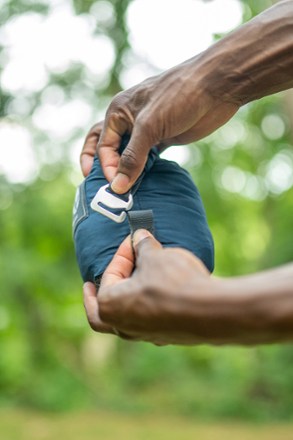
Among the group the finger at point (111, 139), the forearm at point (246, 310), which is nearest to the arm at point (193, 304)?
the forearm at point (246, 310)

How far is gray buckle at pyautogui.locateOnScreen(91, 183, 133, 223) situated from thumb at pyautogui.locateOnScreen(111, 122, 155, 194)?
1cm

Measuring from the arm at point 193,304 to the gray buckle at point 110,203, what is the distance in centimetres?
22

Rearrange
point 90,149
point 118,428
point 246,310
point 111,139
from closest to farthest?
1. point 246,310
2. point 111,139
3. point 90,149
4. point 118,428

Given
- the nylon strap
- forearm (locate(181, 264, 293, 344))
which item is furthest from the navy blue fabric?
forearm (locate(181, 264, 293, 344))

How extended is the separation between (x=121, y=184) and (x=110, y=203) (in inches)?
1.8

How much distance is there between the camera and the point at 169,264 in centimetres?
133

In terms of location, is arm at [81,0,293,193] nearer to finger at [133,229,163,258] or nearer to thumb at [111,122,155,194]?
thumb at [111,122,155,194]

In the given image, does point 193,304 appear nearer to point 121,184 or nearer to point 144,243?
point 144,243

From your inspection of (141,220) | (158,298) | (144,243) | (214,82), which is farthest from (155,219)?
(158,298)

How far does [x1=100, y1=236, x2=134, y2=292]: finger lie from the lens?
153 cm

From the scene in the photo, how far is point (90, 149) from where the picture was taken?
75.9 inches

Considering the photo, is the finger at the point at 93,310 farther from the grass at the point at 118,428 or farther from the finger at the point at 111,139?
the grass at the point at 118,428

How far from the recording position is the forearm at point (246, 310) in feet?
3.85

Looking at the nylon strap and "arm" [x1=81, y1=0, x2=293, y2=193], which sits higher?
"arm" [x1=81, y1=0, x2=293, y2=193]
